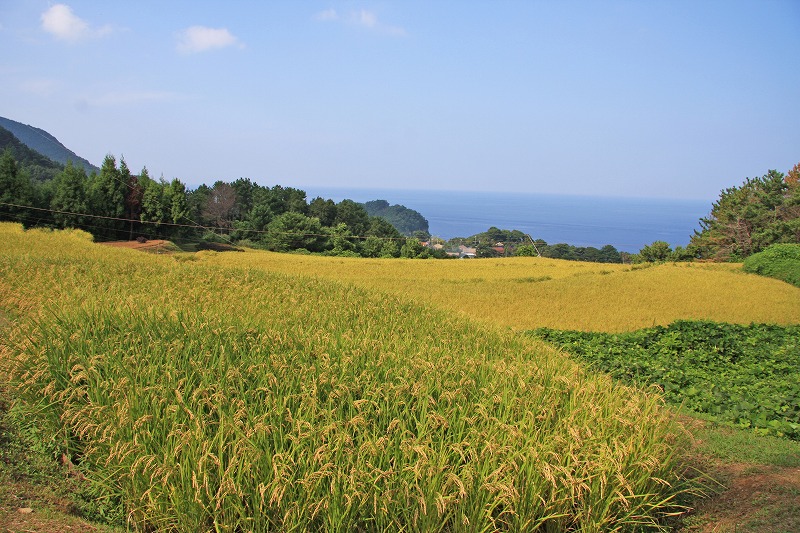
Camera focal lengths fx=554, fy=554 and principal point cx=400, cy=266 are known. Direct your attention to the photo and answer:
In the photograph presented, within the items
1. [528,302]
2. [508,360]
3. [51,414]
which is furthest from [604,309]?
[51,414]

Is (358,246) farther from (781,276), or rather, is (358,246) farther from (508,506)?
(508,506)

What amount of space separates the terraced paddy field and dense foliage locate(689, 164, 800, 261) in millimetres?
36315

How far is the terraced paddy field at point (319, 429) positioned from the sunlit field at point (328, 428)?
0.02 metres

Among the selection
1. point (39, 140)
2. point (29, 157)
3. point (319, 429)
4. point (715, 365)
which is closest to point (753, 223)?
point (715, 365)

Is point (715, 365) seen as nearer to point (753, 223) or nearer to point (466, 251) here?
point (753, 223)

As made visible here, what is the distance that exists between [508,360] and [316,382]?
8.97ft

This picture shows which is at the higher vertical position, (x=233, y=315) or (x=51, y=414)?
(x=233, y=315)

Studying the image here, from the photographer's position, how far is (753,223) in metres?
39.5

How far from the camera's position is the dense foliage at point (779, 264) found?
2252cm

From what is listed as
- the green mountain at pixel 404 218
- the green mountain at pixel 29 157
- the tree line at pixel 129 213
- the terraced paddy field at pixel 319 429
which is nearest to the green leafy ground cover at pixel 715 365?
the terraced paddy field at pixel 319 429

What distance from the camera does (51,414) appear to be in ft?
15.7

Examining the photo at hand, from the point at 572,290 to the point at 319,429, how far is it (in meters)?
16.1

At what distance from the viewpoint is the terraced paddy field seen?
3514 millimetres

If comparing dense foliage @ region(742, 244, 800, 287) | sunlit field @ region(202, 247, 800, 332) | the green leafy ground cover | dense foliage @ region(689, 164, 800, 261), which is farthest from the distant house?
the green leafy ground cover
